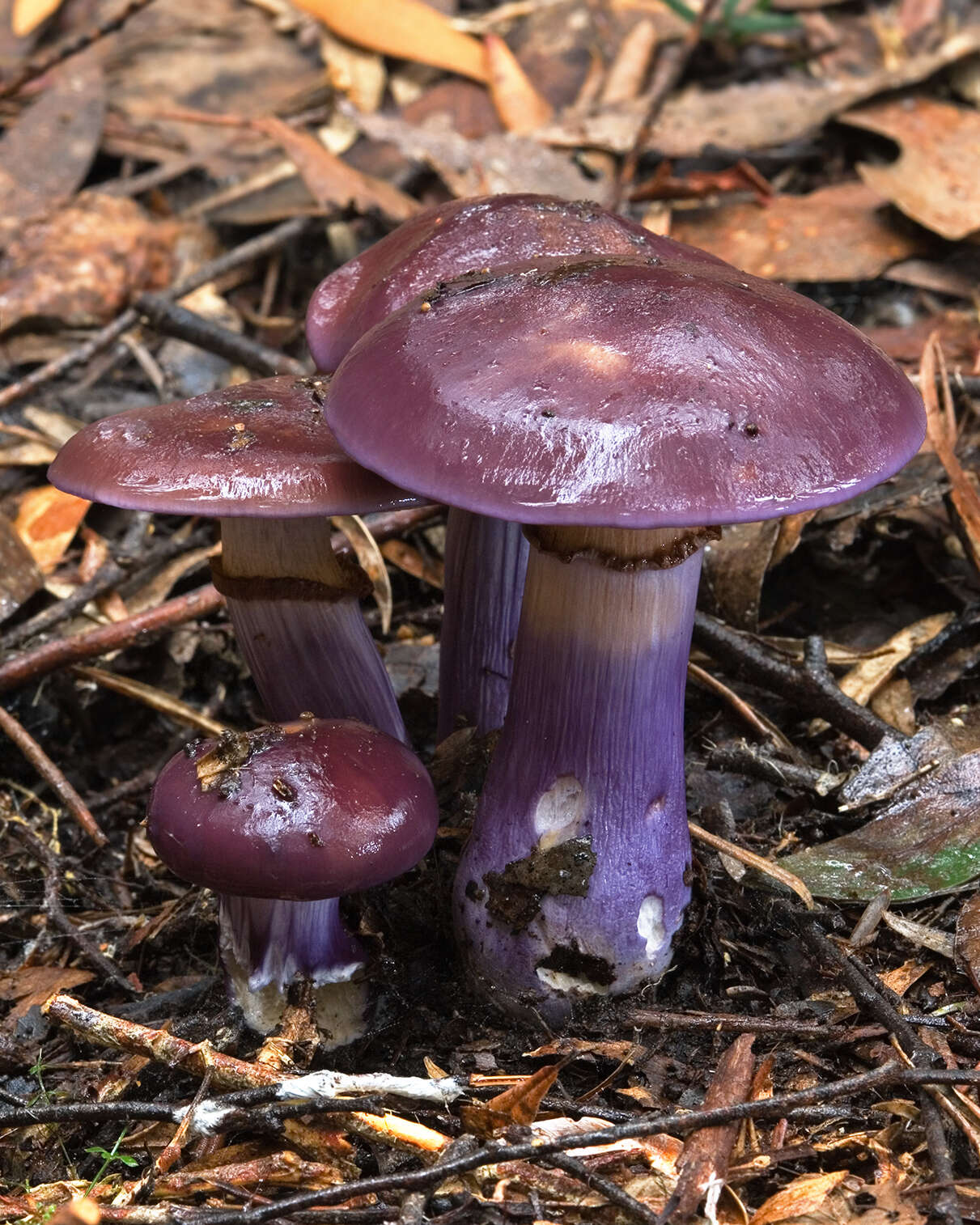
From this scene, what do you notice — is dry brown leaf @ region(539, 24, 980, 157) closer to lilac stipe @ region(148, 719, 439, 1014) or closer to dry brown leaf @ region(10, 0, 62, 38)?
dry brown leaf @ region(10, 0, 62, 38)

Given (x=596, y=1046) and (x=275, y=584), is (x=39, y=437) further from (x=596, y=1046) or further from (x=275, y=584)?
(x=596, y=1046)

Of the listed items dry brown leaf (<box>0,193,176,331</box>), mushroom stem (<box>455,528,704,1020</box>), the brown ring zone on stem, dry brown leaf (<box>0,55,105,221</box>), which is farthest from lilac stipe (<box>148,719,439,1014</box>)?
dry brown leaf (<box>0,55,105,221</box>)

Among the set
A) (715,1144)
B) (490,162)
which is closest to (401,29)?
(490,162)

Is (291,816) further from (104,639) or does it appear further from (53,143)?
(53,143)

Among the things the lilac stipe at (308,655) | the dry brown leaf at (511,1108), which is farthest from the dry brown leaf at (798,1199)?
the lilac stipe at (308,655)

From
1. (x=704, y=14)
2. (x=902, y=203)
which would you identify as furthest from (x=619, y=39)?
(x=902, y=203)

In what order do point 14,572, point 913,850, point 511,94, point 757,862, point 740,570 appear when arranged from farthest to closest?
point 511,94
point 14,572
point 740,570
point 913,850
point 757,862
